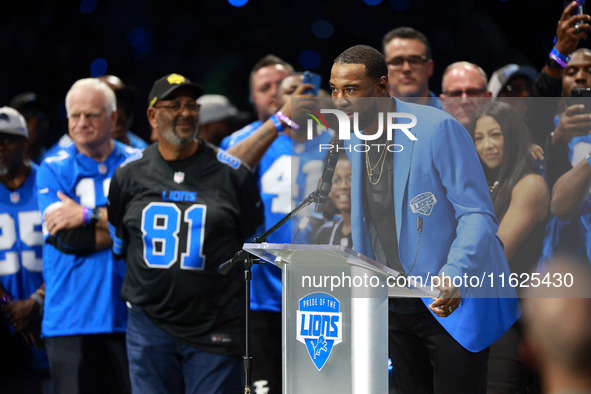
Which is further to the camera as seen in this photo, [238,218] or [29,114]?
[29,114]

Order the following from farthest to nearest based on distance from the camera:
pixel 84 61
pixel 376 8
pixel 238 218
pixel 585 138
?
pixel 84 61 → pixel 376 8 → pixel 238 218 → pixel 585 138

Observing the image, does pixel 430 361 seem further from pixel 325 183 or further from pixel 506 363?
pixel 325 183

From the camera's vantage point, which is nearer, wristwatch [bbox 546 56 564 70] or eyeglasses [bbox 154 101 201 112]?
wristwatch [bbox 546 56 564 70]

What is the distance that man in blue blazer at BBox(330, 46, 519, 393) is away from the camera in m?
3.51

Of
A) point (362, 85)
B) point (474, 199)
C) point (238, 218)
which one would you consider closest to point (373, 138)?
point (362, 85)

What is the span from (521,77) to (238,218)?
6.21ft

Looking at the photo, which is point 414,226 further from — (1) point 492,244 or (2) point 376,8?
(2) point 376,8

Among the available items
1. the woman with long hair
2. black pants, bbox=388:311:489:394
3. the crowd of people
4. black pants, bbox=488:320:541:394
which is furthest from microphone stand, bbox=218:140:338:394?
black pants, bbox=488:320:541:394

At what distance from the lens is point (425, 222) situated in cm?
353

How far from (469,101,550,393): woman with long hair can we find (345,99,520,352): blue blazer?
0.31m

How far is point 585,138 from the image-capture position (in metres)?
3.92

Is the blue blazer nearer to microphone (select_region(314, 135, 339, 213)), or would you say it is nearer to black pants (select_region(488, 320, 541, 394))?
microphone (select_region(314, 135, 339, 213))

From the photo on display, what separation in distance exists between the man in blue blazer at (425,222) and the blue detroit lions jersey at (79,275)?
5.76 ft

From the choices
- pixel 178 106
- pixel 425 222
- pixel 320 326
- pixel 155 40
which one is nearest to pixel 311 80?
pixel 178 106
